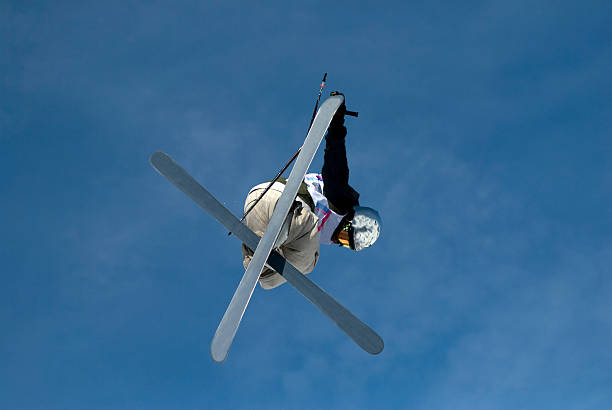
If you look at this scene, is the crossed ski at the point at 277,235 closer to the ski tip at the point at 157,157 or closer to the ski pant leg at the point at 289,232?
the ski tip at the point at 157,157

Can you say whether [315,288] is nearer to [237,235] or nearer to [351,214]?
→ [237,235]

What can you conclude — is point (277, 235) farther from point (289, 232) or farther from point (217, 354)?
point (217, 354)

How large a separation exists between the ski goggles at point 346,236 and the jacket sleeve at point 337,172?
0.33m

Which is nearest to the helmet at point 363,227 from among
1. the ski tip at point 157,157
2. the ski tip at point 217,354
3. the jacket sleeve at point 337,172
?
the jacket sleeve at point 337,172

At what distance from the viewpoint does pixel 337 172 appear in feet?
33.0

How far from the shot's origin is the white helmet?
414 inches

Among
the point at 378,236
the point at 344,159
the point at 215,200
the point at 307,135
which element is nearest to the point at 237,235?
the point at 215,200

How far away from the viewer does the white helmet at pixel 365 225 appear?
1052 cm

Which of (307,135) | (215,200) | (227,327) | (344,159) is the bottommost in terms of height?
(227,327)

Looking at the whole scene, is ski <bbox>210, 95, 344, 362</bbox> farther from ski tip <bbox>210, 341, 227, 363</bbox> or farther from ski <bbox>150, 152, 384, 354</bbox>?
ski <bbox>150, 152, 384, 354</bbox>

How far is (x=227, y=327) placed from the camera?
A: 803 centimetres

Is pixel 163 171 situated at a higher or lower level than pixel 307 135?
lower

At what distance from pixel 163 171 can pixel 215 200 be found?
36.7 inches

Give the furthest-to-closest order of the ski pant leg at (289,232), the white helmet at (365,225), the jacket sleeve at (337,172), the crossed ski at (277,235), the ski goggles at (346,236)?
the ski goggles at (346,236) → the white helmet at (365,225) → the ski pant leg at (289,232) → the jacket sleeve at (337,172) → the crossed ski at (277,235)
